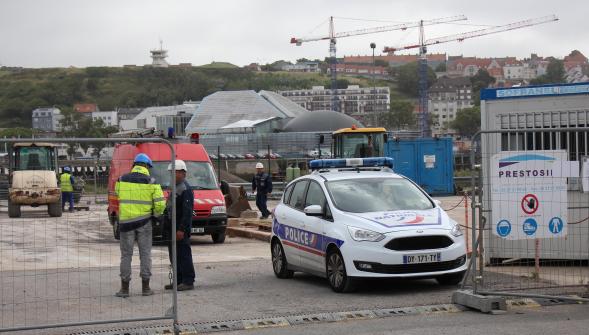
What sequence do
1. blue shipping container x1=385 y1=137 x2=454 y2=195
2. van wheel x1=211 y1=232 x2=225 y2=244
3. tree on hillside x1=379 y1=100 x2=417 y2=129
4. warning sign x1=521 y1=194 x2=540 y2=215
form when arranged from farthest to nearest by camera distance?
tree on hillside x1=379 y1=100 x2=417 y2=129 → blue shipping container x1=385 y1=137 x2=454 y2=195 → van wheel x1=211 y1=232 x2=225 y2=244 → warning sign x1=521 y1=194 x2=540 y2=215

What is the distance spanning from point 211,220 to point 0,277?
10.6 metres

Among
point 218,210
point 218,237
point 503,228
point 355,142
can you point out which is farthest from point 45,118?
point 503,228

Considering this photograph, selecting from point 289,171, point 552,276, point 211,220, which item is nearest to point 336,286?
point 552,276

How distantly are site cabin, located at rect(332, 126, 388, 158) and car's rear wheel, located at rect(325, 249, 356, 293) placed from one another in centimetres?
2429

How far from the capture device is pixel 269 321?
33.2ft

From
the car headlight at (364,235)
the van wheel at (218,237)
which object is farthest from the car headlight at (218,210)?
the car headlight at (364,235)

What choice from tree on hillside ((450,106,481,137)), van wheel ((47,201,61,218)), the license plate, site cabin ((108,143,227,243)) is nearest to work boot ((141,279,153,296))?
van wheel ((47,201,61,218))

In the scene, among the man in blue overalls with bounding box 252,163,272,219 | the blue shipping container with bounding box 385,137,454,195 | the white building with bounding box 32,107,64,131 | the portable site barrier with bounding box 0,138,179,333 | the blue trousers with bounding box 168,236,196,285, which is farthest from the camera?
the white building with bounding box 32,107,64,131

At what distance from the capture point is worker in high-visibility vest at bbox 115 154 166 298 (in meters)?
11.6

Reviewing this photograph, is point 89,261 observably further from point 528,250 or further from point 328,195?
point 528,250

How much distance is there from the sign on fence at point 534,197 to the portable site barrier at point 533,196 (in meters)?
0.01

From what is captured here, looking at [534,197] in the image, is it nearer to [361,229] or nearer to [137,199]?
[361,229]

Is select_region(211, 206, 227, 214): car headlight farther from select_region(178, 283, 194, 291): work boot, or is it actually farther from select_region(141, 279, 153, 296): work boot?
select_region(141, 279, 153, 296): work boot

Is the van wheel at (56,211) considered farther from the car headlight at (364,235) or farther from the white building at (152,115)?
the white building at (152,115)
